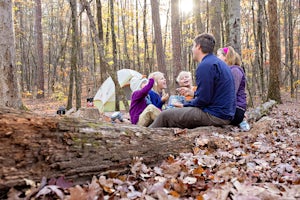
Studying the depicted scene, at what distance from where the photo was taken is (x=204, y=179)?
2.43 m

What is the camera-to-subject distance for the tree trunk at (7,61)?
→ 5781mm

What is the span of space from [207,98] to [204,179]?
1.98 metres

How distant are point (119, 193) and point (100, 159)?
436 mm

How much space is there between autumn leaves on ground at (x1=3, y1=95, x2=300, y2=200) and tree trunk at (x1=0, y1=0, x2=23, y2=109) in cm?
426

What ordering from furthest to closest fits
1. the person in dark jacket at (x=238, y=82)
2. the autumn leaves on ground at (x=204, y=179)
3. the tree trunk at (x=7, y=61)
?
the tree trunk at (x=7, y=61) → the person in dark jacket at (x=238, y=82) → the autumn leaves on ground at (x=204, y=179)

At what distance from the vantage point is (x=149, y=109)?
183 inches

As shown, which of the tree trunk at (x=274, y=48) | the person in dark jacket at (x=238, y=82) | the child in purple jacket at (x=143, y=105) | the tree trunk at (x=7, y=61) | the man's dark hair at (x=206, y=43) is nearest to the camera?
the man's dark hair at (x=206, y=43)

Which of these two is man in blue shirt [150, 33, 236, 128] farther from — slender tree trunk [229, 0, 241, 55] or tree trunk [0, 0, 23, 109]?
slender tree trunk [229, 0, 241, 55]

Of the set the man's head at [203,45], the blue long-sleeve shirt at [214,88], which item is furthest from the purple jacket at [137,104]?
the man's head at [203,45]

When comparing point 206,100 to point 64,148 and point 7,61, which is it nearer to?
point 64,148

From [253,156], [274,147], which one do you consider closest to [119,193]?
[253,156]

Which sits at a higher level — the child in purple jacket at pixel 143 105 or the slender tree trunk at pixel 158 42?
the slender tree trunk at pixel 158 42

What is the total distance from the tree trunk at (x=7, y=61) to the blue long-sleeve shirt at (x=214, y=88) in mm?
4063

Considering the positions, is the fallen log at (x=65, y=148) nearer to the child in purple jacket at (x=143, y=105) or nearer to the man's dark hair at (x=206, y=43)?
the child in purple jacket at (x=143, y=105)
